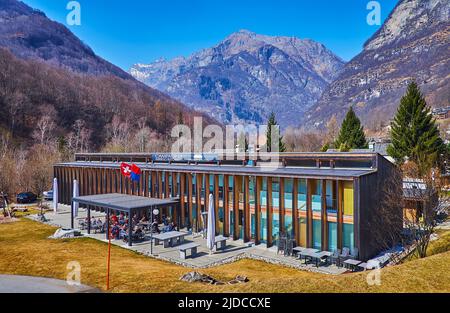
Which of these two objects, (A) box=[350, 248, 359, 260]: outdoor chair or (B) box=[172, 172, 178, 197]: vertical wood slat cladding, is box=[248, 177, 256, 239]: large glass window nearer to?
(A) box=[350, 248, 359, 260]: outdoor chair

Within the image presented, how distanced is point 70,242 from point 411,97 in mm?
50430

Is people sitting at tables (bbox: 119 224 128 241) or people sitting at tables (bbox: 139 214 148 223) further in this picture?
people sitting at tables (bbox: 139 214 148 223)

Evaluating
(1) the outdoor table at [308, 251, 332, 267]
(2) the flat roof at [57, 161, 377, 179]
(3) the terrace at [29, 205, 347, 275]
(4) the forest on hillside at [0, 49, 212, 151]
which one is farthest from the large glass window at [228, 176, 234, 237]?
(4) the forest on hillside at [0, 49, 212, 151]

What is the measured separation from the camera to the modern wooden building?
22172 millimetres

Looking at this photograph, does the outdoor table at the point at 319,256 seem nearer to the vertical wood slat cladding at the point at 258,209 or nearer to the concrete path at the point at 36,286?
the vertical wood slat cladding at the point at 258,209

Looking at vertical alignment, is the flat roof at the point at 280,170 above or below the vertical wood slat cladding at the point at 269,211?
above

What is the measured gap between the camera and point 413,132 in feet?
173

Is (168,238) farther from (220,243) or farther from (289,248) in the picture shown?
(289,248)

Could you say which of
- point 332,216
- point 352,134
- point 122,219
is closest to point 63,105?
point 352,134

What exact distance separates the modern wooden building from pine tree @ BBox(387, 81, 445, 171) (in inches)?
1181

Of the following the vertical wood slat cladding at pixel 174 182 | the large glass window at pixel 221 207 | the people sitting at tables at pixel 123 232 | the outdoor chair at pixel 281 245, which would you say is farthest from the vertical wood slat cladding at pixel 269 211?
the people sitting at tables at pixel 123 232

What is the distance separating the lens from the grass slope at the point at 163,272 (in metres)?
14.1

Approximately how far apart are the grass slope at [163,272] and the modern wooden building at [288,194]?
3.88 m
